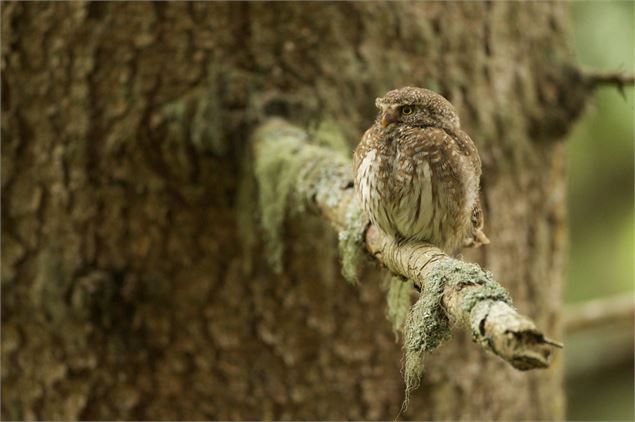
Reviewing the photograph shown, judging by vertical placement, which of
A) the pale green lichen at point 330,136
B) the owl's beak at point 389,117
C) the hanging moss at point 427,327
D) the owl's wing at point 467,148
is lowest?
the hanging moss at point 427,327

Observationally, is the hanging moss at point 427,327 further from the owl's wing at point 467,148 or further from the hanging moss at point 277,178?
the hanging moss at point 277,178

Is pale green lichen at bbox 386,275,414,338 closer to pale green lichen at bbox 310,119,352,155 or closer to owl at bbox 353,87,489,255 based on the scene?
owl at bbox 353,87,489,255

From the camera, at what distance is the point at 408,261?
178 centimetres

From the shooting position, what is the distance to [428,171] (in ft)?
6.70

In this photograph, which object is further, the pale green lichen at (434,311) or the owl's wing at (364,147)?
the owl's wing at (364,147)

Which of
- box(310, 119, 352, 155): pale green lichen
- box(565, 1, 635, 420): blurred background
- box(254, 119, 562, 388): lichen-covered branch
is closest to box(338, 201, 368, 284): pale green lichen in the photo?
box(254, 119, 562, 388): lichen-covered branch

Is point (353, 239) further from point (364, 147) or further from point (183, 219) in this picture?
point (183, 219)

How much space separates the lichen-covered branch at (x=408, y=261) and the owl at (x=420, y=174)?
100 mm

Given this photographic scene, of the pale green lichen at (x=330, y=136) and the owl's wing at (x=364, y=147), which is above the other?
the pale green lichen at (x=330, y=136)

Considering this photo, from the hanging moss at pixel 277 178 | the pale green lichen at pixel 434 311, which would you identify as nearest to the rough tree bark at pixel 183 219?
the hanging moss at pixel 277 178

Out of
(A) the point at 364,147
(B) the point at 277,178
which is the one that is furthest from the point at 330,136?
(A) the point at 364,147

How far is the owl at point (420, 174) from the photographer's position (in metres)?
2.04

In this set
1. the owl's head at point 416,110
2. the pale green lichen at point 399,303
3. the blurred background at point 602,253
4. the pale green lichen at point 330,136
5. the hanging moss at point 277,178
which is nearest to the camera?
the owl's head at point 416,110

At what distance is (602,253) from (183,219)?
10.9 feet
